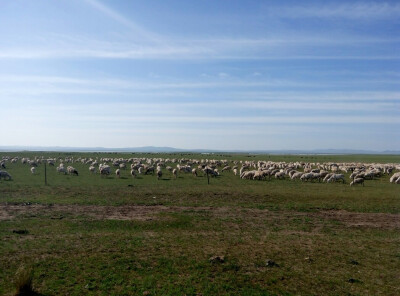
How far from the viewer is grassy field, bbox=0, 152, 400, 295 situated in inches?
369

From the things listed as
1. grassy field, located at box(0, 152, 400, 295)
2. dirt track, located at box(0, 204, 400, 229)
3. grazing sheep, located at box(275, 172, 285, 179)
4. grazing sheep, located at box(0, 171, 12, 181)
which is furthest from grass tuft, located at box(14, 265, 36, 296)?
grazing sheep, located at box(275, 172, 285, 179)

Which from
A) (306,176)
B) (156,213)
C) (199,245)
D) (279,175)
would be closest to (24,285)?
(199,245)

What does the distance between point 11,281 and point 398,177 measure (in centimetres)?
3854

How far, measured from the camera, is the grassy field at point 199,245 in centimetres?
938

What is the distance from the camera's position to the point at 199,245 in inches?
507

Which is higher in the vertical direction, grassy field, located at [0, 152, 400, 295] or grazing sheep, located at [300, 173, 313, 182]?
grazing sheep, located at [300, 173, 313, 182]

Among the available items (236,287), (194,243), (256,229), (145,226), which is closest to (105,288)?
(236,287)

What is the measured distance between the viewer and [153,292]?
881 centimetres

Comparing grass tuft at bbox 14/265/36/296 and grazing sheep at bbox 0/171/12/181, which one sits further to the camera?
grazing sheep at bbox 0/171/12/181

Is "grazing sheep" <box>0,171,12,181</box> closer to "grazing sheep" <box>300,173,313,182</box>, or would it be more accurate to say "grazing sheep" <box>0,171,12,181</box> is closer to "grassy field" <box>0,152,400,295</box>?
"grassy field" <box>0,152,400,295</box>

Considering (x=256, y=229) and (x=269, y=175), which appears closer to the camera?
(x=256, y=229)

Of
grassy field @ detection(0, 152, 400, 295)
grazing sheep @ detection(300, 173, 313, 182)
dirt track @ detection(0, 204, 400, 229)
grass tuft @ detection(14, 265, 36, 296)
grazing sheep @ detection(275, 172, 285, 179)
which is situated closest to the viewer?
grass tuft @ detection(14, 265, 36, 296)

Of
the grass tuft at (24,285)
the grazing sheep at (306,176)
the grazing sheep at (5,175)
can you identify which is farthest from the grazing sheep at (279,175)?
the grass tuft at (24,285)

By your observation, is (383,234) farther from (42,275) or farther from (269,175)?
(269,175)
